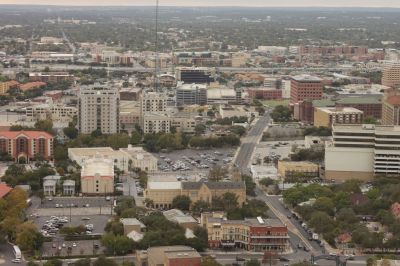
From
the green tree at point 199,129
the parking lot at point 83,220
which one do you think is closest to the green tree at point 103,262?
the parking lot at point 83,220

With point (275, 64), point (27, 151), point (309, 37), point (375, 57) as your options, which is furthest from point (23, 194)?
point (309, 37)

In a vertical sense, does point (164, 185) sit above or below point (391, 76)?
above

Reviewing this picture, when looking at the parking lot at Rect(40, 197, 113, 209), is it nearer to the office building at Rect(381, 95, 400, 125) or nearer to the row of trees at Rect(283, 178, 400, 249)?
the row of trees at Rect(283, 178, 400, 249)

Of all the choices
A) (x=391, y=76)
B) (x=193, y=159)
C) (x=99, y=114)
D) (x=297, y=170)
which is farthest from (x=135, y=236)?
(x=391, y=76)

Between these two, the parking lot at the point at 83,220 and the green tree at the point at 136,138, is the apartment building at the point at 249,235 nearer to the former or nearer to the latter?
the parking lot at the point at 83,220

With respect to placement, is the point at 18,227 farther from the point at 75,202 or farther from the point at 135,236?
the point at 75,202

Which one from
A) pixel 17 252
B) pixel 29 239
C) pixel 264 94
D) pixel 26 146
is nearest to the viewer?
pixel 17 252

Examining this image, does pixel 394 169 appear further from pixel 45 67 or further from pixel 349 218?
pixel 45 67
